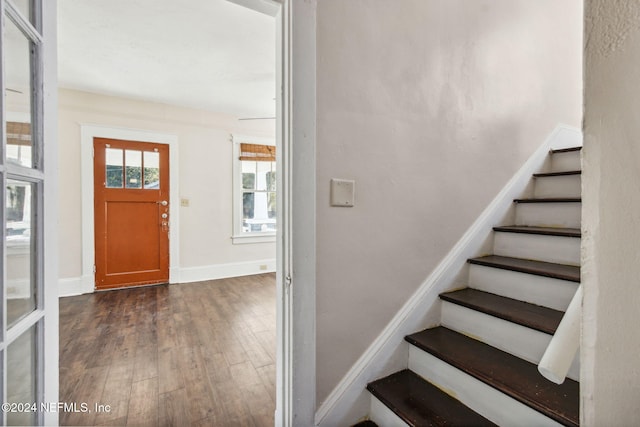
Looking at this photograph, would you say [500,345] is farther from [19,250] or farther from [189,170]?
[189,170]

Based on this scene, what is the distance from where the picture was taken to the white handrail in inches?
20.5

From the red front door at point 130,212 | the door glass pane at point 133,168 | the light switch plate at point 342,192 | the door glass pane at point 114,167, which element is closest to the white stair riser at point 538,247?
the light switch plate at point 342,192

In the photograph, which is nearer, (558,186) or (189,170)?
(558,186)

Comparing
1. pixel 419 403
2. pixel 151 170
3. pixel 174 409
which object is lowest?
pixel 174 409

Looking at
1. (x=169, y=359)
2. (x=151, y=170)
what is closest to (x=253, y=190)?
(x=151, y=170)

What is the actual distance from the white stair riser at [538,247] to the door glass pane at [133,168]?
14.1ft

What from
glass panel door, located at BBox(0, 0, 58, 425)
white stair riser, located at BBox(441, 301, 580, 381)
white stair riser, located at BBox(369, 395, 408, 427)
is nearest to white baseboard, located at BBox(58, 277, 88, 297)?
glass panel door, located at BBox(0, 0, 58, 425)

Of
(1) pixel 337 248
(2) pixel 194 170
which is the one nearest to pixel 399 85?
(1) pixel 337 248

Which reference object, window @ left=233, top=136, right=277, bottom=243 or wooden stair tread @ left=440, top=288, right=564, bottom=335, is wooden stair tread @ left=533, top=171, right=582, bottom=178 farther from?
window @ left=233, top=136, right=277, bottom=243

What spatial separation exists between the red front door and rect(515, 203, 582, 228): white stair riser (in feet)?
13.8

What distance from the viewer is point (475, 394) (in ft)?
3.94

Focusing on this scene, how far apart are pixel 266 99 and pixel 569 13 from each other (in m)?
3.17

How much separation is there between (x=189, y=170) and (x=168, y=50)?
1.89 metres

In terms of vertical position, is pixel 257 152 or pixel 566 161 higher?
pixel 257 152
